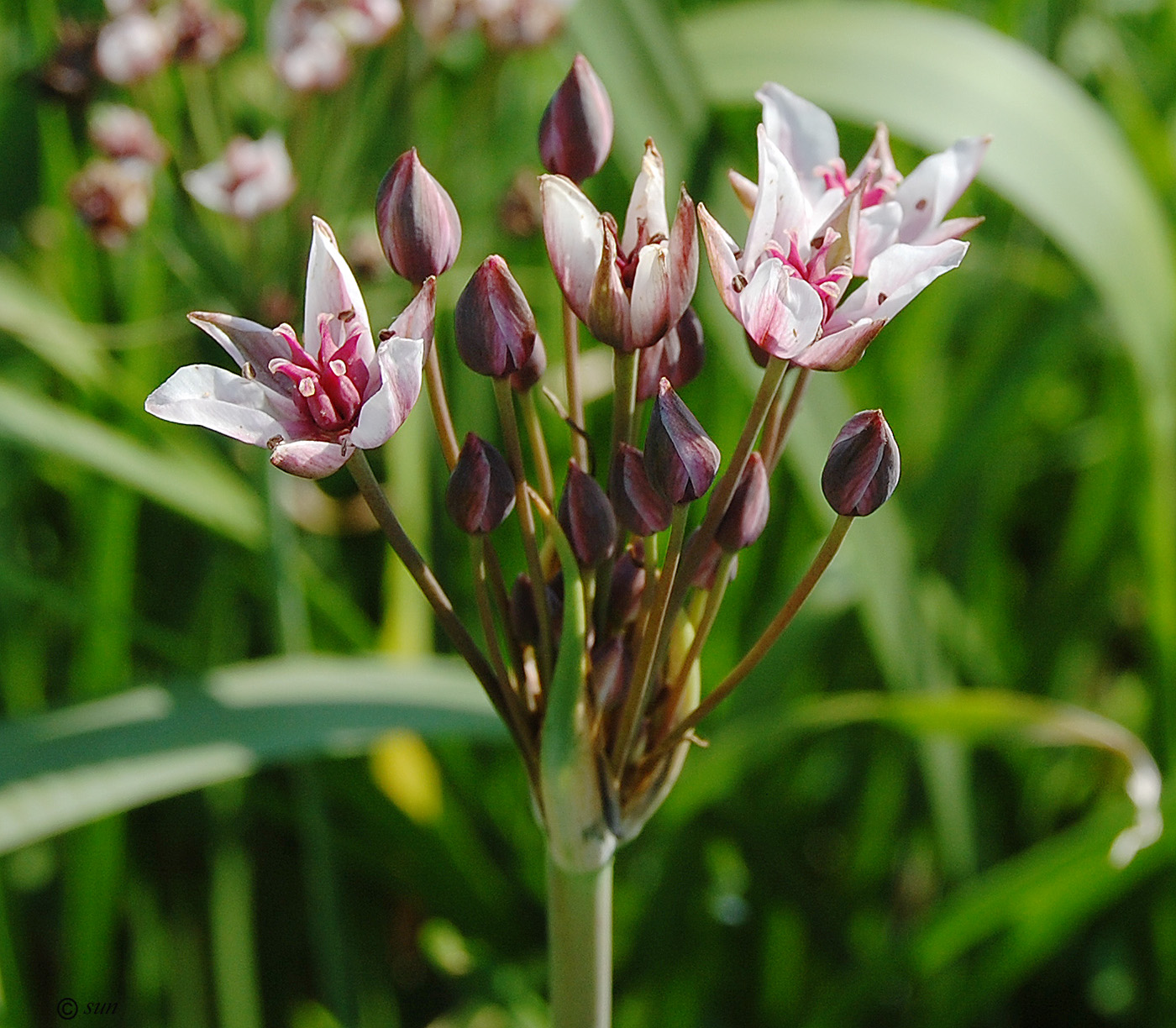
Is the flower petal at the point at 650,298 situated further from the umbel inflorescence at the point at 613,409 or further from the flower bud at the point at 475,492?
the flower bud at the point at 475,492

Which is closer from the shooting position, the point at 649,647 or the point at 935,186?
the point at 649,647

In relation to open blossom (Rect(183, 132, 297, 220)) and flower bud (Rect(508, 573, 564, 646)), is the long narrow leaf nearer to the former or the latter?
flower bud (Rect(508, 573, 564, 646))

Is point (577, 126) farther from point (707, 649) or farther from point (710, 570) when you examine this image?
point (707, 649)

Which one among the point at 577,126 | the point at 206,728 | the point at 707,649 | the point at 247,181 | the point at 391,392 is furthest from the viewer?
the point at 707,649

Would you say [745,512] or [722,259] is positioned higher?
[722,259]

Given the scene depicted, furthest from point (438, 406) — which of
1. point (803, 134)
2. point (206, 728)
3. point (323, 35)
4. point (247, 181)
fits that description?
point (323, 35)

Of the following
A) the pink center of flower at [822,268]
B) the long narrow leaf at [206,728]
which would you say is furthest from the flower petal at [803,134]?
the long narrow leaf at [206,728]
